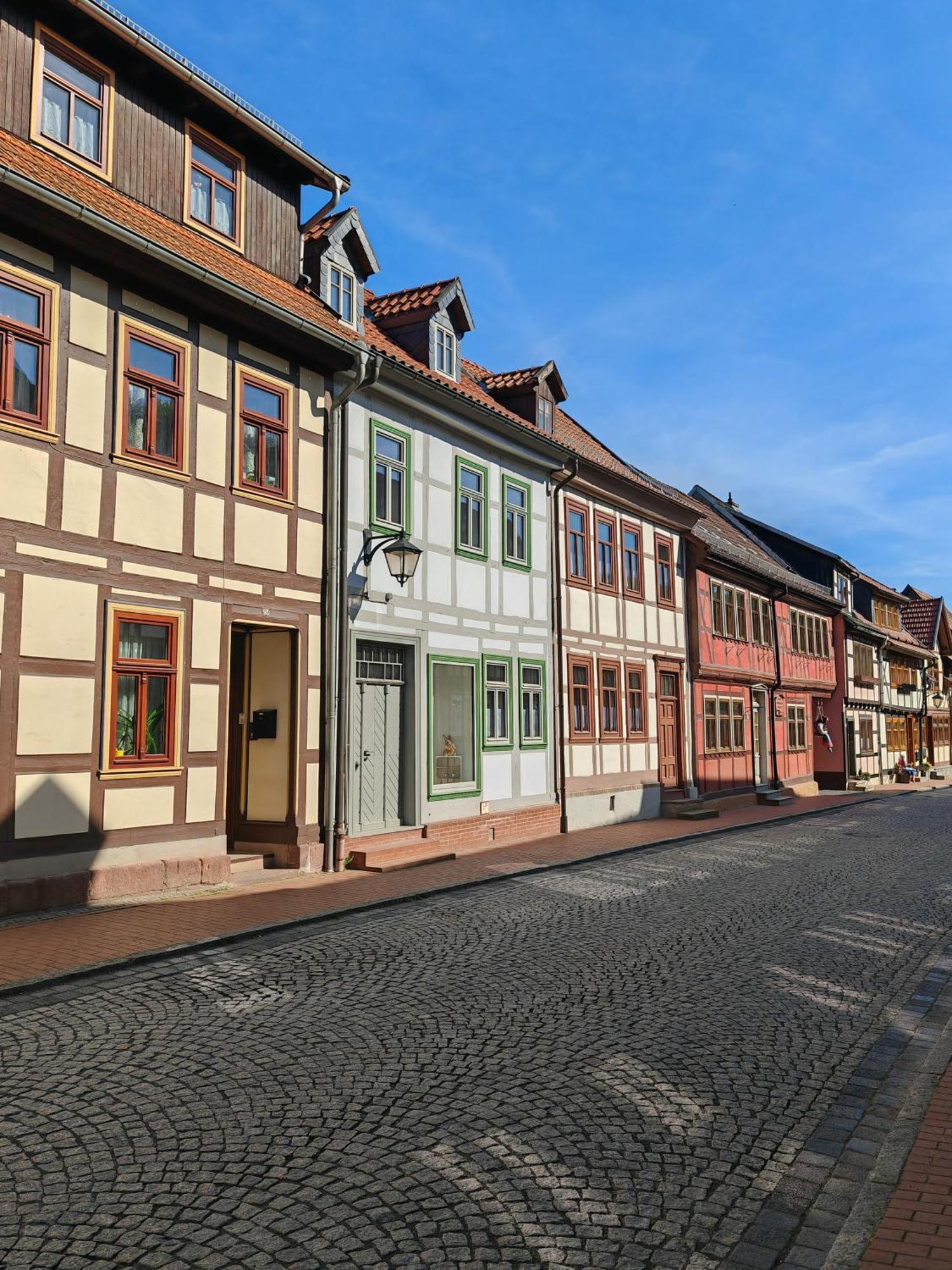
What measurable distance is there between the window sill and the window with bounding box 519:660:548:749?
7.99 metres

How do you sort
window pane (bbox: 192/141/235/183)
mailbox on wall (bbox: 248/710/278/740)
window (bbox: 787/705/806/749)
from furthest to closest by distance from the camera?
window (bbox: 787/705/806/749)
mailbox on wall (bbox: 248/710/278/740)
window pane (bbox: 192/141/235/183)

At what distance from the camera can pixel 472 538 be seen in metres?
16.9

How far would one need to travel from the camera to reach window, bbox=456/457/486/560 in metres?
16.5

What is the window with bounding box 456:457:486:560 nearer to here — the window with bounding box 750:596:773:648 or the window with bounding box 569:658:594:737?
the window with bounding box 569:658:594:737

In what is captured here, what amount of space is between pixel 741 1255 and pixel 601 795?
16967mm

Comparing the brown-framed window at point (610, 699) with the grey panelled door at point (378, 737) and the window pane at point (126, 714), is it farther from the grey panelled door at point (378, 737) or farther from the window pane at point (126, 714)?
the window pane at point (126, 714)

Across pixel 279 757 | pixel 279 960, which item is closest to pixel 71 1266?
pixel 279 960

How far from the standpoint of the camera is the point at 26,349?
10023mm

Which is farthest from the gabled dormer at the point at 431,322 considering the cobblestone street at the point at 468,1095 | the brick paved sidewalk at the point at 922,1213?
the brick paved sidewalk at the point at 922,1213

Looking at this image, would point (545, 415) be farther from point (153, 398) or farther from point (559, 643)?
point (153, 398)

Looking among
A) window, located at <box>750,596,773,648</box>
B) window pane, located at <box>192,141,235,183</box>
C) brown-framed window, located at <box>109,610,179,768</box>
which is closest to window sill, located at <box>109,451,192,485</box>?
brown-framed window, located at <box>109,610,179,768</box>

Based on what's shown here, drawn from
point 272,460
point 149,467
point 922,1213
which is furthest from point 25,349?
point 922,1213

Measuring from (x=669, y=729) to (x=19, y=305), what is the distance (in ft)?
56.6

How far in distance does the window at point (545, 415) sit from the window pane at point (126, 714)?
1096 centimetres
